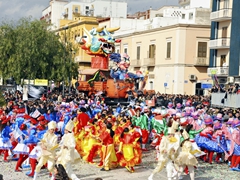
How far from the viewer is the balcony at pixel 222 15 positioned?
119ft

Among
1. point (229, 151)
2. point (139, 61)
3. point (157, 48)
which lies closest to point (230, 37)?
point (157, 48)

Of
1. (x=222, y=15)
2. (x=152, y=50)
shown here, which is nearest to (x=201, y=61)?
(x=222, y=15)

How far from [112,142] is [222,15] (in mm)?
27293

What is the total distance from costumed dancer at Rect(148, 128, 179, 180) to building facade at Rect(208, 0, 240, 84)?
24.6m

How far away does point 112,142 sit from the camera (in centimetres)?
1199

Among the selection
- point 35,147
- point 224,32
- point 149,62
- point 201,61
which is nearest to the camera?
point 35,147

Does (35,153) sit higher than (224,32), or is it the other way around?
(224,32)

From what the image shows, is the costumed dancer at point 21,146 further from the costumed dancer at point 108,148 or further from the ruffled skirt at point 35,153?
the costumed dancer at point 108,148

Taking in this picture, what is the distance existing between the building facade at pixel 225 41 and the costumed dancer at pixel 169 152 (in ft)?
80.6

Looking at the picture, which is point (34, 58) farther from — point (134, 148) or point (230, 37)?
point (134, 148)

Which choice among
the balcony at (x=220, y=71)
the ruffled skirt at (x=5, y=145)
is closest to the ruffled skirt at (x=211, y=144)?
the ruffled skirt at (x=5, y=145)

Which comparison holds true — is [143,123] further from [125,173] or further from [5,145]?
[5,145]

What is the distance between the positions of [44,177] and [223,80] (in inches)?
1091

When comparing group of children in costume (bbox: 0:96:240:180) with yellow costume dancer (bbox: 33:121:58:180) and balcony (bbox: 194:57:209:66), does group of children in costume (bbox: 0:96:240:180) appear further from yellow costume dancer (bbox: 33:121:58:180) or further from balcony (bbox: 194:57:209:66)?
balcony (bbox: 194:57:209:66)
